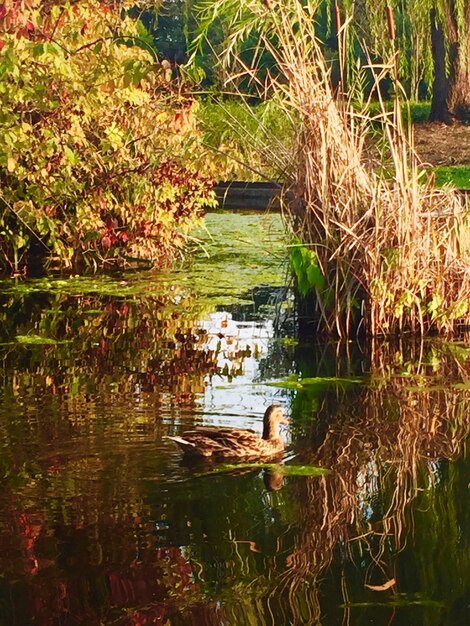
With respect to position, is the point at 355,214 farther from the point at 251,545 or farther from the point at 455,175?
the point at 455,175

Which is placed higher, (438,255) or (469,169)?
(469,169)

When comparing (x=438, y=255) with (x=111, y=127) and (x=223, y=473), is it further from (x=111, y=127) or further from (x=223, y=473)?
(x=111, y=127)

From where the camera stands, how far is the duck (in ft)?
27.0

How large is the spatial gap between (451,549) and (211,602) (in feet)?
4.57

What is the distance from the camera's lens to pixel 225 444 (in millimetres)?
8320

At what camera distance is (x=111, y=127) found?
1722 centimetres

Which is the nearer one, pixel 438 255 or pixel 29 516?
pixel 29 516

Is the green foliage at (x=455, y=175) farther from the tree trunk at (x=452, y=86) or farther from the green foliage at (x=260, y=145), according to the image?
the green foliage at (x=260, y=145)

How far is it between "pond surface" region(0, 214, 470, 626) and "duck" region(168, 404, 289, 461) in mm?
129

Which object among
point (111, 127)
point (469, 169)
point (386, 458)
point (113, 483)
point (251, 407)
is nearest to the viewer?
point (113, 483)

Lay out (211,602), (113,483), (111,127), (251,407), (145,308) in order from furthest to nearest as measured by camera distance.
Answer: (111,127)
(145,308)
(251,407)
(113,483)
(211,602)

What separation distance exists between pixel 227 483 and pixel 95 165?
10.4 m

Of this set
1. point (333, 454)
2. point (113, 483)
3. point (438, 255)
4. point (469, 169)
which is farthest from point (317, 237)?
point (469, 169)

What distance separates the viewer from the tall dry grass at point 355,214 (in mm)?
12109
